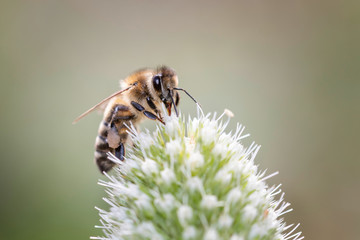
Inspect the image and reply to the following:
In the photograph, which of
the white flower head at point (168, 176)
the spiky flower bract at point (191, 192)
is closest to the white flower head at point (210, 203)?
the spiky flower bract at point (191, 192)

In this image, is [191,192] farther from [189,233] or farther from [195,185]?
[189,233]

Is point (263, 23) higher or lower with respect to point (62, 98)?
higher

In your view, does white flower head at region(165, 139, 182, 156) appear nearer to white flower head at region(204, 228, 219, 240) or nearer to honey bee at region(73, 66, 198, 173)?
honey bee at region(73, 66, 198, 173)

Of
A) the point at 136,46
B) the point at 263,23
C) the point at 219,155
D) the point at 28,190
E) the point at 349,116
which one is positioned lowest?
the point at 219,155

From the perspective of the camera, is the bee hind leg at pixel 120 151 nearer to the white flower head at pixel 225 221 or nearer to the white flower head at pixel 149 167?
the white flower head at pixel 149 167

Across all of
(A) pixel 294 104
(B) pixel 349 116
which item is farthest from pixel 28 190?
(B) pixel 349 116

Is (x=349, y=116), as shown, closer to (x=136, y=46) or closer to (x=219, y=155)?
(x=136, y=46)

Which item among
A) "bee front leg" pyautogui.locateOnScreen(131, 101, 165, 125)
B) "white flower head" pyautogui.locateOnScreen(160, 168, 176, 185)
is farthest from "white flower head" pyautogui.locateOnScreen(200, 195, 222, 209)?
"bee front leg" pyautogui.locateOnScreen(131, 101, 165, 125)

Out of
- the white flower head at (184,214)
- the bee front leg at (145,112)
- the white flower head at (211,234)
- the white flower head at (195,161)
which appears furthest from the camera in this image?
the bee front leg at (145,112)
